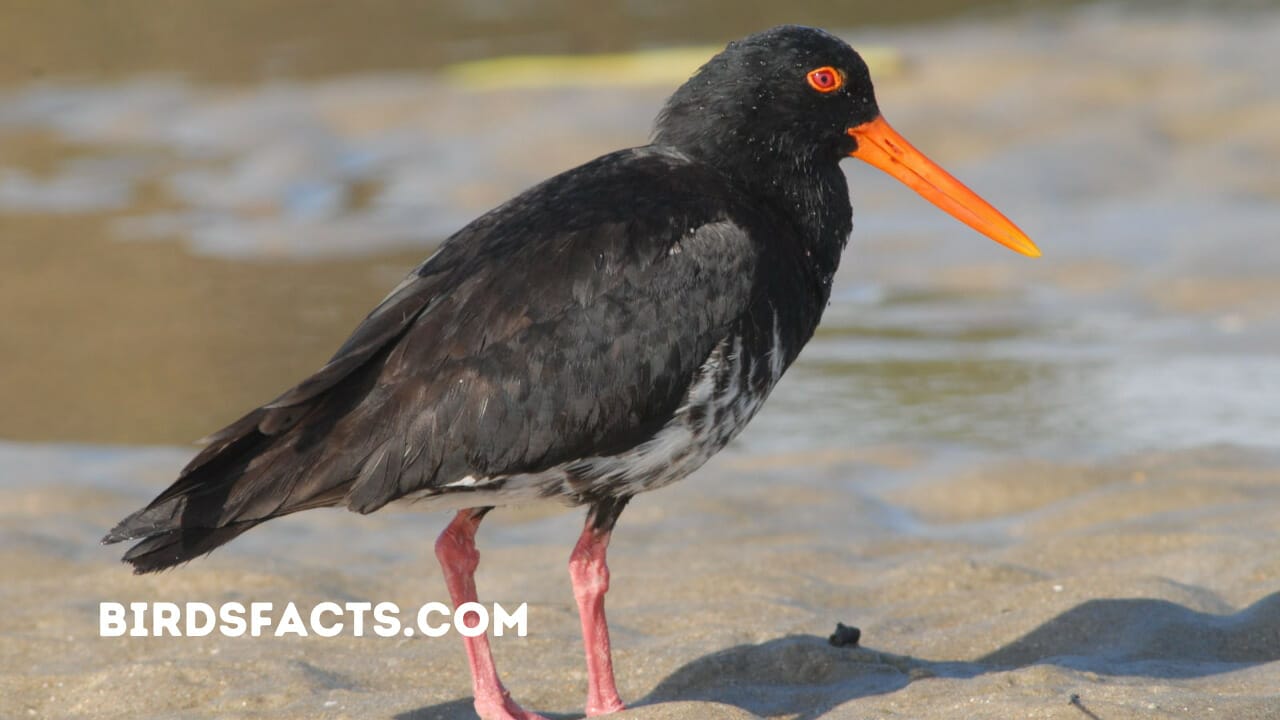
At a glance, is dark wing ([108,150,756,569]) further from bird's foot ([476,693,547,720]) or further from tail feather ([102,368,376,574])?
bird's foot ([476,693,547,720])

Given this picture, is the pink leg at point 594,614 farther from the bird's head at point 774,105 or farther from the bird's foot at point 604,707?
the bird's head at point 774,105

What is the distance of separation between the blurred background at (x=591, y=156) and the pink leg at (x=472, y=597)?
321cm

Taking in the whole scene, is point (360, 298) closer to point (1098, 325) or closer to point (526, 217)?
point (1098, 325)

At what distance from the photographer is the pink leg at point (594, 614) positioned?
5098mm

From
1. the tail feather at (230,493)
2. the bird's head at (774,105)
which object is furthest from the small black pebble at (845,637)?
the tail feather at (230,493)

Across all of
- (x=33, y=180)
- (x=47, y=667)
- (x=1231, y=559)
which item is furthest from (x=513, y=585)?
(x=33, y=180)

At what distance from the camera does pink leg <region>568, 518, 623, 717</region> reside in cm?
510

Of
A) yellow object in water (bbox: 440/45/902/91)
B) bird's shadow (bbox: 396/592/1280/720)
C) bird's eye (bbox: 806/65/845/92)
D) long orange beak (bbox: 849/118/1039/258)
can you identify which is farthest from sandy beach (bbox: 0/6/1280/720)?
bird's eye (bbox: 806/65/845/92)

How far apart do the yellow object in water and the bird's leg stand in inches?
422

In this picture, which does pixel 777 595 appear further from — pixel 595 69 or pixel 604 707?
pixel 595 69

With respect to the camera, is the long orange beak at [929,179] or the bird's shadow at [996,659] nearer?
the bird's shadow at [996,659]

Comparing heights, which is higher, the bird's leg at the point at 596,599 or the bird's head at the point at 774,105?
the bird's head at the point at 774,105

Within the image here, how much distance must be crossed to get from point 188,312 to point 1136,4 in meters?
11.2

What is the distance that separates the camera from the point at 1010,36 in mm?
17109
